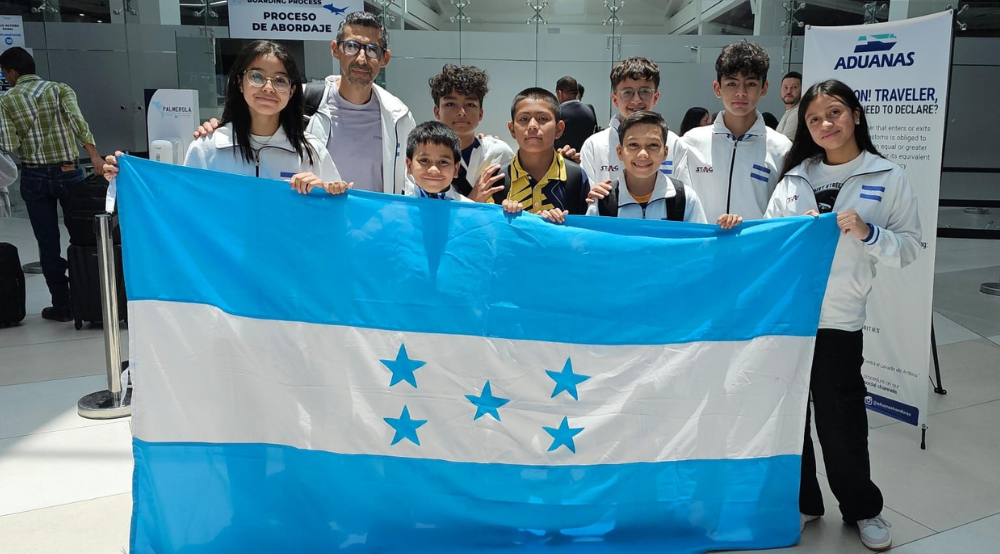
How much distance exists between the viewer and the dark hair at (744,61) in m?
3.22

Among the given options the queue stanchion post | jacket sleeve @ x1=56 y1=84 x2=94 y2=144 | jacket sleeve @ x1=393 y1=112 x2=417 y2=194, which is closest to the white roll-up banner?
jacket sleeve @ x1=393 y1=112 x2=417 y2=194

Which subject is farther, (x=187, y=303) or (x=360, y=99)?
(x=360, y=99)

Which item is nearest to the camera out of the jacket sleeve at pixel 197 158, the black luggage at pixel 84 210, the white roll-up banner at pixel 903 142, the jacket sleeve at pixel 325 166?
the jacket sleeve at pixel 197 158

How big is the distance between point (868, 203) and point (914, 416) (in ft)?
5.62

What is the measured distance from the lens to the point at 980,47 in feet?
40.7

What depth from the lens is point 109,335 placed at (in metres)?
4.20

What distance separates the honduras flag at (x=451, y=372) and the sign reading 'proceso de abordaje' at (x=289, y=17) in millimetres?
6729

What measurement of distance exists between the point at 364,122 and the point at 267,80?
2.04ft

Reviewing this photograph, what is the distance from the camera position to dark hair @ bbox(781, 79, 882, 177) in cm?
284

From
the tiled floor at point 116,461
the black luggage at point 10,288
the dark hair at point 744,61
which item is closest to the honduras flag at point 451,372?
the tiled floor at point 116,461

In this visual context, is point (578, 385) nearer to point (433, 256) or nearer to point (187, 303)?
point (433, 256)

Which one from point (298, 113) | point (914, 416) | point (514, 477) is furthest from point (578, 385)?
point (914, 416)

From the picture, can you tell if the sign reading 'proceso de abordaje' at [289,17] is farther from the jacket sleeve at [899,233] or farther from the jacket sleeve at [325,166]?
the jacket sleeve at [899,233]

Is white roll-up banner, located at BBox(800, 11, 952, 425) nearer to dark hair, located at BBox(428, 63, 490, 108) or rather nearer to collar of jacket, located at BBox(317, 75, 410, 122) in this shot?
dark hair, located at BBox(428, 63, 490, 108)
